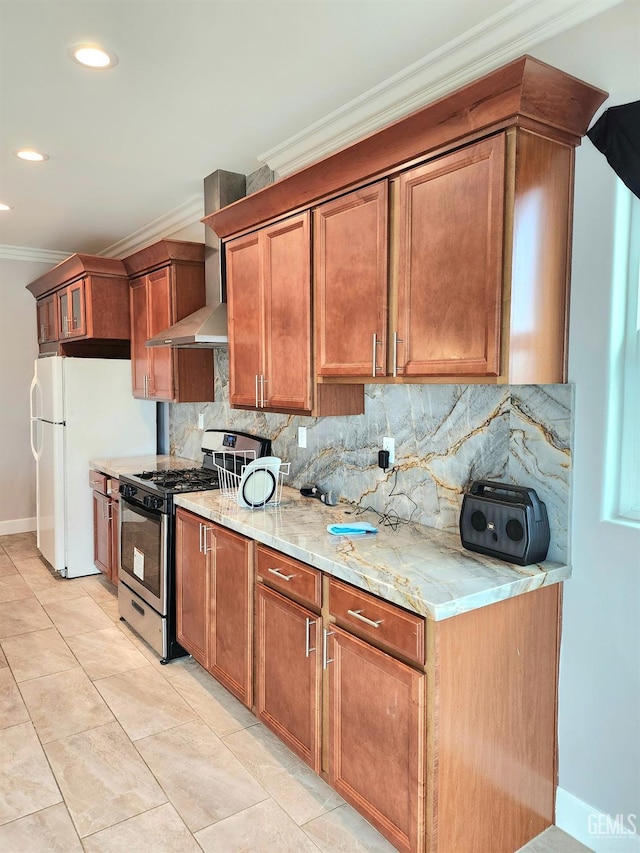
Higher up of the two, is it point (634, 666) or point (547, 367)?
point (547, 367)

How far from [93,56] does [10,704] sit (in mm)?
2891

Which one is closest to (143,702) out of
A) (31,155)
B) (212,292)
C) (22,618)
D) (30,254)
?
(22,618)

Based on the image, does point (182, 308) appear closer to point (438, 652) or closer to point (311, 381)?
point (311, 381)

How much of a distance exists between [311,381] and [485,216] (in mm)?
1099

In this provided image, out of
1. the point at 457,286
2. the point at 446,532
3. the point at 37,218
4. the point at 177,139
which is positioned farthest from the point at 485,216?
the point at 37,218

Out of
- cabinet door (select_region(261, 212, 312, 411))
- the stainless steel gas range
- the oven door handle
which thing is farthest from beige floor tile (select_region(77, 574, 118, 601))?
cabinet door (select_region(261, 212, 312, 411))

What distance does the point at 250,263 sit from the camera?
10.0 feet

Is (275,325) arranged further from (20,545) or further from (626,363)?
(20,545)

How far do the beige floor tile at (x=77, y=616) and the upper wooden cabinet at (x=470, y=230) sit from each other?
2.58 metres

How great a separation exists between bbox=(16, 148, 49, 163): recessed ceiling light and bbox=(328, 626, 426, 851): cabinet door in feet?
9.90

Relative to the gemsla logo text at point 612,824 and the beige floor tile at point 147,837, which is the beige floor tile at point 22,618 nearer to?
the beige floor tile at point 147,837

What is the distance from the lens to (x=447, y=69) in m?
2.30

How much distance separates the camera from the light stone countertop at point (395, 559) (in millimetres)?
1745

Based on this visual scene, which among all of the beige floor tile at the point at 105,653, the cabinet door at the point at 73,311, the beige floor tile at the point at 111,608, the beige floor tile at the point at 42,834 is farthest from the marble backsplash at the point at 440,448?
the cabinet door at the point at 73,311
